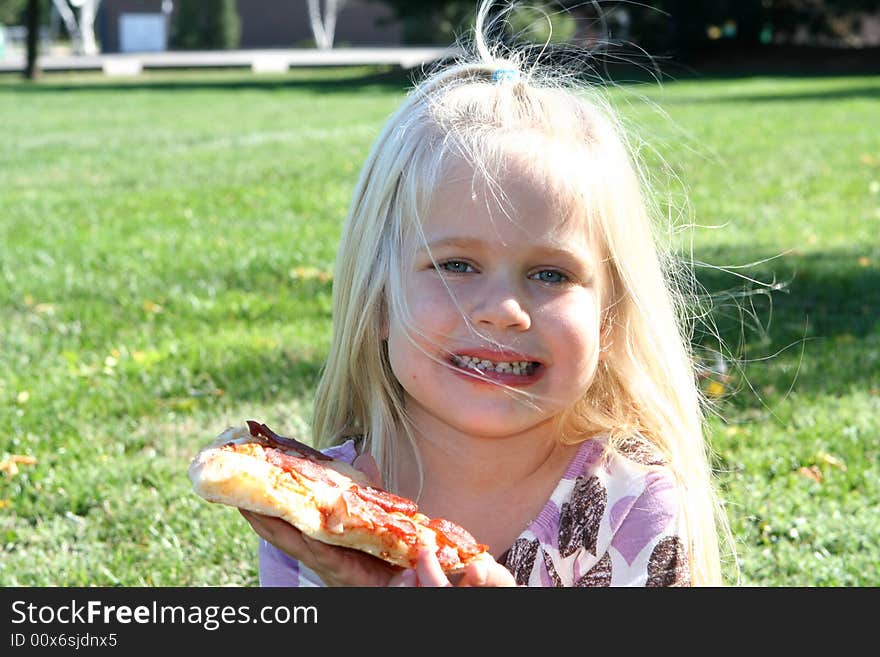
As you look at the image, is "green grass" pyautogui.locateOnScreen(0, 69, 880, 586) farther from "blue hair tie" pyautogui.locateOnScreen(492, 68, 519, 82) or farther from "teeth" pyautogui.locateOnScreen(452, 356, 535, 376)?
"teeth" pyautogui.locateOnScreen(452, 356, 535, 376)

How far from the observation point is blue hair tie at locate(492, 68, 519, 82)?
2.79 meters

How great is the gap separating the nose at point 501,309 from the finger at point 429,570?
498 mm

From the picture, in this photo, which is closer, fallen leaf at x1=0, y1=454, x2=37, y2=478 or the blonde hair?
the blonde hair

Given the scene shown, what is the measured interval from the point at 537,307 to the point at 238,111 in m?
20.9

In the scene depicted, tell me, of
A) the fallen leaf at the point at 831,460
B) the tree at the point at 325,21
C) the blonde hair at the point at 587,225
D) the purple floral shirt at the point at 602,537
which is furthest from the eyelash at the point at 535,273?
the tree at the point at 325,21

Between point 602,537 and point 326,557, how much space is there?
609 mm

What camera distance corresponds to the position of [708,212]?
28.3 ft

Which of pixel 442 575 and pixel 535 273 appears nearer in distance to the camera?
pixel 442 575

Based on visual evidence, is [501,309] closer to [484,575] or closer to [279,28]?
[484,575]

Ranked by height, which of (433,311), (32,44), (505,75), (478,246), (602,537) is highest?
(505,75)

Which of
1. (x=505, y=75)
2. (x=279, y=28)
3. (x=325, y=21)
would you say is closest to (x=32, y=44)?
(x=325, y=21)

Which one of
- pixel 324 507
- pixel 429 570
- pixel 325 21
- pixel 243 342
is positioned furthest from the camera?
pixel 325 21

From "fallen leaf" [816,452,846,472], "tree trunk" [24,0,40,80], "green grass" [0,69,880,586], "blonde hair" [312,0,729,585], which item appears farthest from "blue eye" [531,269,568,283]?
"tree trunk" [24,0,40,80]

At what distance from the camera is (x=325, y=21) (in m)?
60.4
